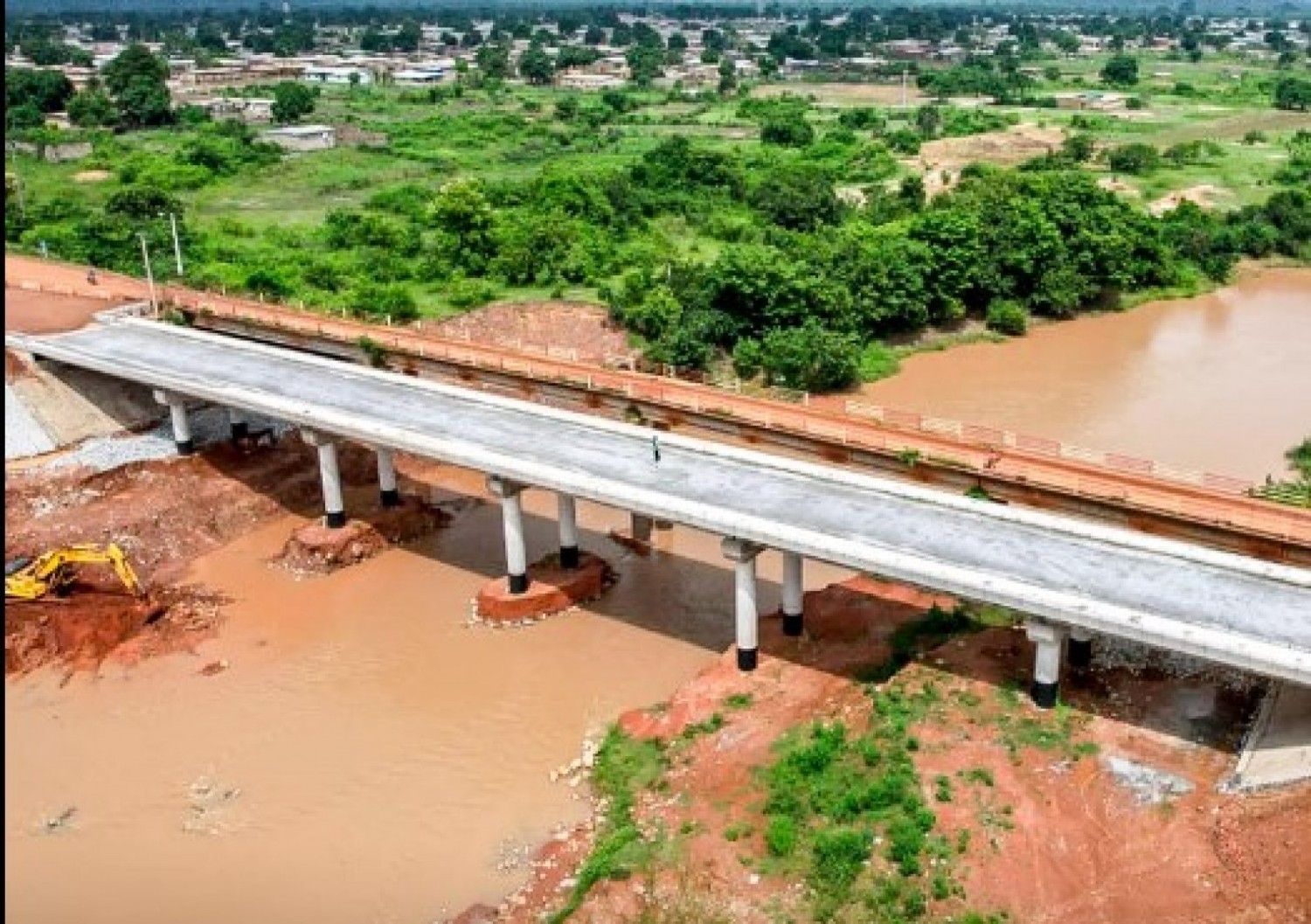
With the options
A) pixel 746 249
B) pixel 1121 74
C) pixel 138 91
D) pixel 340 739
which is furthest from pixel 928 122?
pixel 340 739

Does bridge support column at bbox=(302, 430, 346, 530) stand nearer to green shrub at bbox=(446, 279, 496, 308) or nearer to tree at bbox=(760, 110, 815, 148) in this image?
green shrub at bbox=(446, 279, 496, 308)

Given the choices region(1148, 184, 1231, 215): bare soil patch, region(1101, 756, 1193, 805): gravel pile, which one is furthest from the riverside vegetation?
region(1101, 756, 1193, 805): gravel pile

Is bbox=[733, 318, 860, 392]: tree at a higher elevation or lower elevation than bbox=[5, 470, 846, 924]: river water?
higher

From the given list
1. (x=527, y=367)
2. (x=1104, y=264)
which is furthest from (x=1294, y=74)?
(x=527, y=367)

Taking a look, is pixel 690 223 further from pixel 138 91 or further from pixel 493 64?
pixel 493 64

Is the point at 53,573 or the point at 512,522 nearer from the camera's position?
the point at 53,573

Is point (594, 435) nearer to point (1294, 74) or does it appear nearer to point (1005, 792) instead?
point (1005, 792)

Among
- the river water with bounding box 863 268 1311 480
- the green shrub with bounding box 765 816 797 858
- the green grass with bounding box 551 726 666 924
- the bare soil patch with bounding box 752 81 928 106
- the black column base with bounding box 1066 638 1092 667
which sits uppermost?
the black column base with bounding box 1066 638 1092 667
